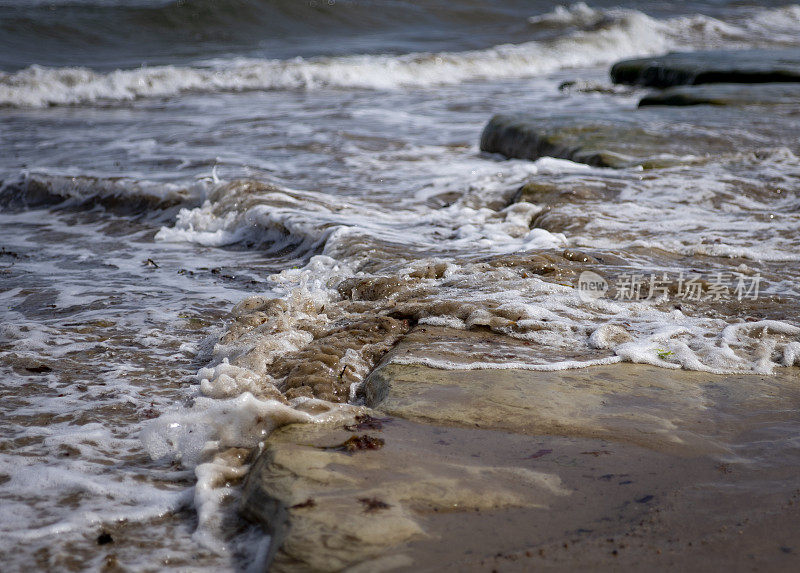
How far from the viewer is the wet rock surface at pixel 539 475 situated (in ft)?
6.13

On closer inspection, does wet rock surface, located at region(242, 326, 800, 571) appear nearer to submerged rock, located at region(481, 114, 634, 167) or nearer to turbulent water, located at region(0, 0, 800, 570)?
turbulent water, located at region(0, 0, 800, 570)

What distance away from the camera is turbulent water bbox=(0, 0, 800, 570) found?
2.46 metres

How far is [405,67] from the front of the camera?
1577cm

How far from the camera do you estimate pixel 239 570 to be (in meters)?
1.96

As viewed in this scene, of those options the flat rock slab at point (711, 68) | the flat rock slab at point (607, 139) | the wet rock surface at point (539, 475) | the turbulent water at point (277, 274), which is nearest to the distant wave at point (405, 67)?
the turbulent water at point (277, 274)

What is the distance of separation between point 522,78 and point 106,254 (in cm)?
1226

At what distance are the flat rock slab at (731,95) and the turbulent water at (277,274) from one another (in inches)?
16.8

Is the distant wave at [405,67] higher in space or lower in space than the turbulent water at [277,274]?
higher

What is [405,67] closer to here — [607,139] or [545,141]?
[545,141]

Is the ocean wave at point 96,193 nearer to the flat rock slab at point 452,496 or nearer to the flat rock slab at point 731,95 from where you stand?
Result: the flat rock slab at point 452,496

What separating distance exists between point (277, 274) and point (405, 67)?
11.9 metres

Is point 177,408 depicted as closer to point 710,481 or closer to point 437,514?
point 437,514

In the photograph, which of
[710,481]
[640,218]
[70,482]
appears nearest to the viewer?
[710,481]

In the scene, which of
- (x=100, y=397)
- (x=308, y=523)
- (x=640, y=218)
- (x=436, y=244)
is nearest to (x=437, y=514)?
(x=308, y=523)
